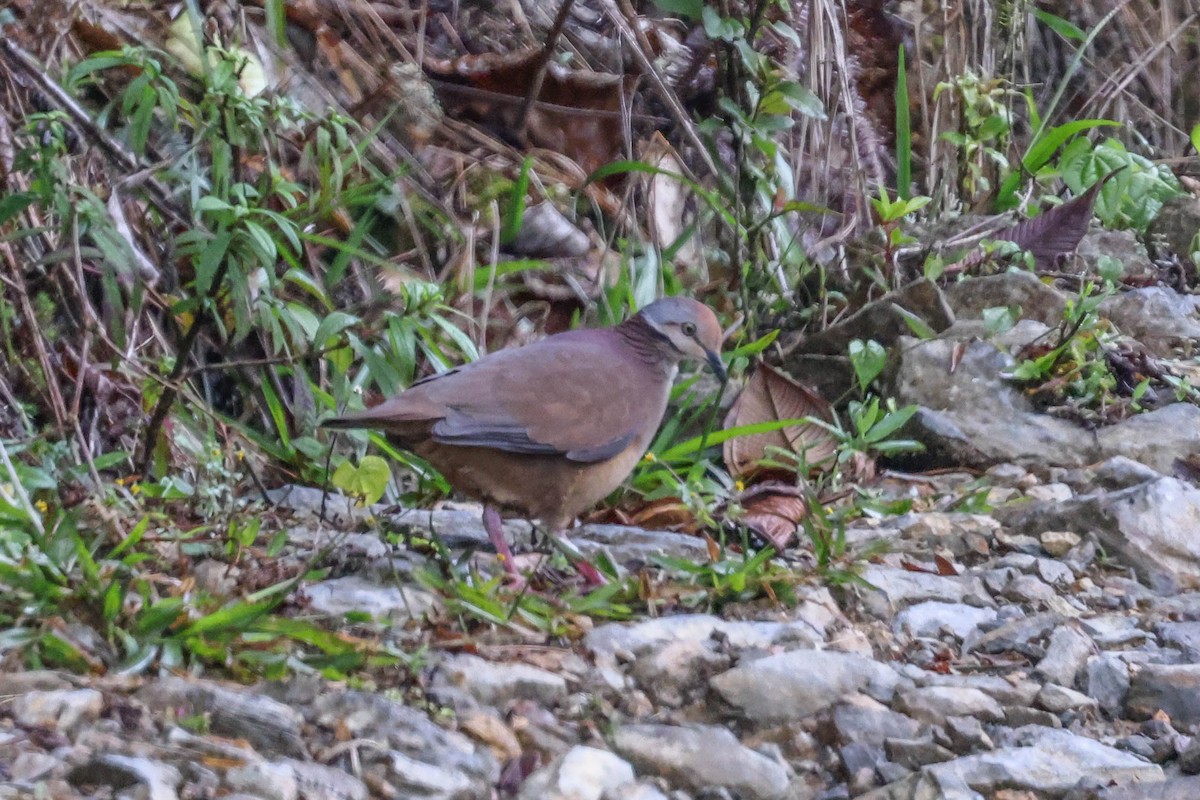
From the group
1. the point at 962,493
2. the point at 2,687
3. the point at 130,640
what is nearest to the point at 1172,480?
the point at 962,493

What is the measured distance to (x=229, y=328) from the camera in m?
4.11

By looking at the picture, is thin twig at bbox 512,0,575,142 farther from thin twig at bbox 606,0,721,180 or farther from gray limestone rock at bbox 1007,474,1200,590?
gray limestone rock at bbox 1007,474,1200,590

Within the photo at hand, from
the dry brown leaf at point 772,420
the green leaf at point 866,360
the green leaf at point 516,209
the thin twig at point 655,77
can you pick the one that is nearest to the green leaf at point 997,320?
the green leaf at point 866,360

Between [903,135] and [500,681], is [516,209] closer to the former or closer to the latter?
[903,135]

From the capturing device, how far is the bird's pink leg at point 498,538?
322 cm

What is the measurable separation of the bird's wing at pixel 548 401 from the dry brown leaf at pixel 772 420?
590mm

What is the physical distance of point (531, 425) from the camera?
132 inches

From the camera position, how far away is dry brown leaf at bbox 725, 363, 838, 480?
4195 millimetres

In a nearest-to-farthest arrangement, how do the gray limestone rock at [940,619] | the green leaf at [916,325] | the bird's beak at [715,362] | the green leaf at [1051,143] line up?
the gray limestone rock at [940,619] → the bird's beak at [715,362] → the green leaf at [916,325] → the green leaf at [1051,143]

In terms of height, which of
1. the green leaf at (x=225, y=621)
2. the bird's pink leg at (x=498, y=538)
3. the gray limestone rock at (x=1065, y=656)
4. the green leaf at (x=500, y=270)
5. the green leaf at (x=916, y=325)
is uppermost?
the green leaf at (x=500, y=270)

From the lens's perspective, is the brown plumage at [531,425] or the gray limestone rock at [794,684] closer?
the gray limestone rock at [794,684]

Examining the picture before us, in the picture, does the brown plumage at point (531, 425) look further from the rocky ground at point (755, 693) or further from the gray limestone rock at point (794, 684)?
the gray limestone rock at point (794, 684)

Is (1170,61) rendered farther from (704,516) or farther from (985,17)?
(704,516)

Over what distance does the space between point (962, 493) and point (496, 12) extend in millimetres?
3069
